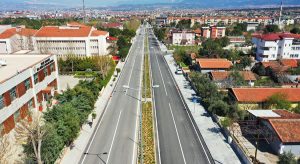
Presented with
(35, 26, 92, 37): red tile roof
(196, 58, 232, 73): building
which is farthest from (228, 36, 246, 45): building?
(35, 26, 92, 37): red tile roof

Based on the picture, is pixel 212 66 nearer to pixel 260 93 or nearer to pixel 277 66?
pixel 277 66

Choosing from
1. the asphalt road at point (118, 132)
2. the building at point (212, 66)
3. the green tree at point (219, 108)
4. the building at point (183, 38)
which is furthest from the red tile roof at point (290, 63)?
the building at point (183, 38)

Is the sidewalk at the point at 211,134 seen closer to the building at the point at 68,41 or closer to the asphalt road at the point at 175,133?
the asphalt road at the point at 175,133

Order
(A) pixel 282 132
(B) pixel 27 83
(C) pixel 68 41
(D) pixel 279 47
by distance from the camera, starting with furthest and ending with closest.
→ (C) pixel 68 41, (D) pixel 279 47, (B) pixel 27 83, (A) pixel 282 132

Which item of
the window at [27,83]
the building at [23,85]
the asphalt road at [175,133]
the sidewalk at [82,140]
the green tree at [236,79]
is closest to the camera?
the sidewalk at [82,140]

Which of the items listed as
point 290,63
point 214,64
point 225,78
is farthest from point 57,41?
point 290,63

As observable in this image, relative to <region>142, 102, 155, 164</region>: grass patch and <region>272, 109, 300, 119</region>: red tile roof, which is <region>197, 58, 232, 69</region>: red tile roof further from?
<region>272, 109, 300, 119</region>: red tile roof
